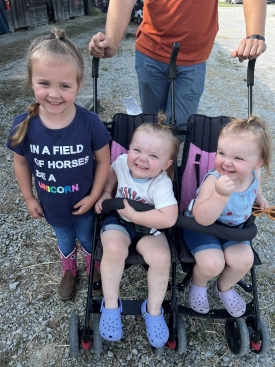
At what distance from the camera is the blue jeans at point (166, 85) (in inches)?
99.1

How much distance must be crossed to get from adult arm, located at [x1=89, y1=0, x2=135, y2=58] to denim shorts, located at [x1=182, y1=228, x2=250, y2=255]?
1.22m

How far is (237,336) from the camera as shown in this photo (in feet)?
6.67

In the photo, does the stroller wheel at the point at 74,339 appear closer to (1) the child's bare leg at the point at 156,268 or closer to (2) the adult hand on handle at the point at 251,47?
(1) the child's bare leg at the point at 156,268

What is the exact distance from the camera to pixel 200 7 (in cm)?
225

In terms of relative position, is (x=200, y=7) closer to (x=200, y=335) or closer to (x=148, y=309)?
(x=148, y=309)

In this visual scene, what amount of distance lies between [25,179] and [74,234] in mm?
528

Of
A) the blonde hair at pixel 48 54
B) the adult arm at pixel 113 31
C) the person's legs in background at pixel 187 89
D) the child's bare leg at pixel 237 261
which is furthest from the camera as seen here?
the person's legs in background at pixel 187 89

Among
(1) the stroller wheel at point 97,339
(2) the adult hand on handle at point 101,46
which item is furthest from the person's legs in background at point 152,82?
(1) the stroller wheel at point 97,339

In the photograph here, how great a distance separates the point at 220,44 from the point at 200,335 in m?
11.4

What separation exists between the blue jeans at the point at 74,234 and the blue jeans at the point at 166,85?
1.11 metres

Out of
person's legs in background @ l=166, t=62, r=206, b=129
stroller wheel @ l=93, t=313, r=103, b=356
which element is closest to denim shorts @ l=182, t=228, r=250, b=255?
stroller wheel @ l=93, t=313, r=103, b=356

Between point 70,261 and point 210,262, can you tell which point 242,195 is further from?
point 70,261

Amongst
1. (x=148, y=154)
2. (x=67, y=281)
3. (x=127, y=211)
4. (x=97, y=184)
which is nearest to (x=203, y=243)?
(x=127, y=211)

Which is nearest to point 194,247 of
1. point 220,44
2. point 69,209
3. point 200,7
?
point 69,209
